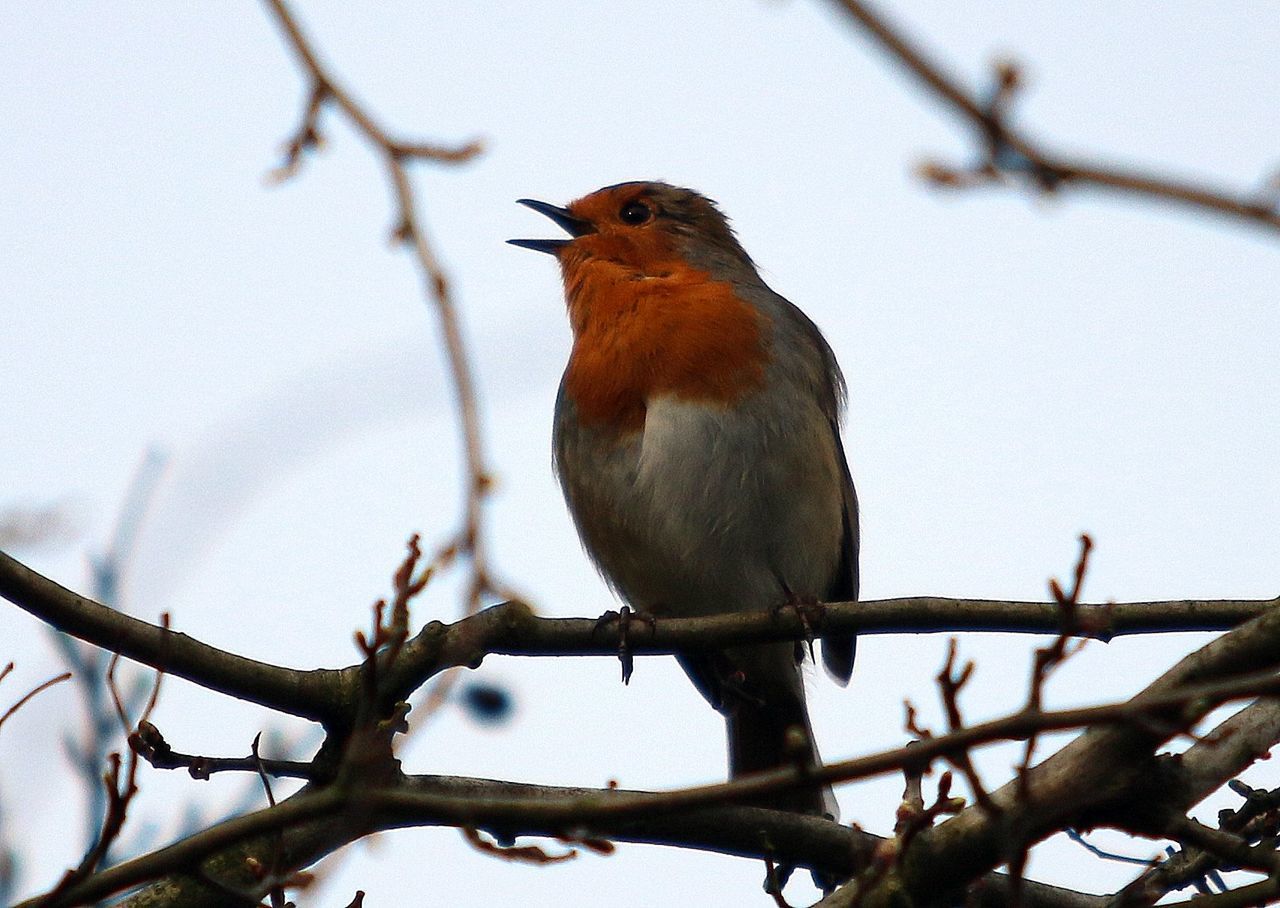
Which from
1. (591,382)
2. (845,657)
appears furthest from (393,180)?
(845,657)

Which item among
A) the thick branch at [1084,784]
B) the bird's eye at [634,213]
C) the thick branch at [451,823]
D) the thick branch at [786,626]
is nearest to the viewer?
the thick branch at [451,823]

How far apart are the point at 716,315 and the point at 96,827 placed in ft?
11.2

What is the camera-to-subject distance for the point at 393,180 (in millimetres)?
3211

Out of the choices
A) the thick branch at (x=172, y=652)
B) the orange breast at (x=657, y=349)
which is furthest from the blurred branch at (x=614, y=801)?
the orange breast at (x=657, y=349)

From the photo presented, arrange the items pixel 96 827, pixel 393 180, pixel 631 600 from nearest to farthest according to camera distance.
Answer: pixel 393 180
pixel 96 827
pixel 631 600

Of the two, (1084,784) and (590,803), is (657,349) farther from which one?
(590,803)

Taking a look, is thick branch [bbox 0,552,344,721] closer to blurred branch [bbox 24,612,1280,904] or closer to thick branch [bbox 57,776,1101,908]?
thick branch [bbox 57,776,1101,908]

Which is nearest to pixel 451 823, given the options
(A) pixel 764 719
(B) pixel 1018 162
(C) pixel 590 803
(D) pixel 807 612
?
(C) pixel 590 803

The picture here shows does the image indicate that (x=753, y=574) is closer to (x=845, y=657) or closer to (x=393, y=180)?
(x=845, y=657)

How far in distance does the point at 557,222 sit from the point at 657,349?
65.0 inches

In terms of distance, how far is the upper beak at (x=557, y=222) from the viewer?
7605mm

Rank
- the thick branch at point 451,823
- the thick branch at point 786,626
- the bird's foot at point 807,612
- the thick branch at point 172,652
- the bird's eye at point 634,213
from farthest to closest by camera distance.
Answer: the bird's eye at point 634,213
the bird's foot at point 807,612
the thick branch at point 786,626
the thick branch at point 172,652
the thick branch at point 451,823

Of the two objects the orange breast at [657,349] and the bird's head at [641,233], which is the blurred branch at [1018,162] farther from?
the bird's head at [641,233]

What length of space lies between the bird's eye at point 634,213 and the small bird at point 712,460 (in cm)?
35
